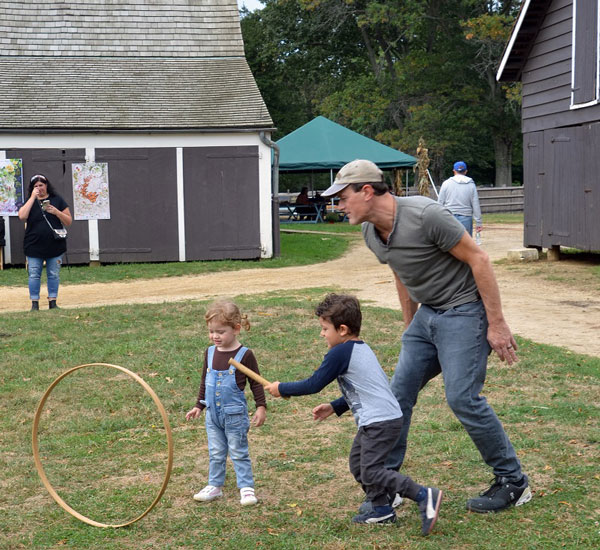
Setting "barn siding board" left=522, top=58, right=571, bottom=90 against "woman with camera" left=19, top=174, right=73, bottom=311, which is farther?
"barn siding board" left=522, top=58, right=571, bottom=90

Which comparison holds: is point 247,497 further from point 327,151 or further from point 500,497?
point 327,151

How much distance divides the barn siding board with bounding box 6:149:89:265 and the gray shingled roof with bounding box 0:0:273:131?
552 mm

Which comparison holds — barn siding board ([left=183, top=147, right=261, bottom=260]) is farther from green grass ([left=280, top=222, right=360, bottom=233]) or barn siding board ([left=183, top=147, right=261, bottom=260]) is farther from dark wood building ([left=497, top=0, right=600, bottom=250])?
green grass ([left=280, top=222, right=360, bottom=233])

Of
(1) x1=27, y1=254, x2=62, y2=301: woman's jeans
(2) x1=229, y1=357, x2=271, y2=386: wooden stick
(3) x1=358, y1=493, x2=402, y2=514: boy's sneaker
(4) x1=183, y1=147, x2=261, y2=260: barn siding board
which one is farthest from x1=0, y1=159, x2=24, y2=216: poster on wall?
(3) x1=358, y1=493, x2=402, y2=514: boy's sneaker

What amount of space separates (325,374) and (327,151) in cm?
2290

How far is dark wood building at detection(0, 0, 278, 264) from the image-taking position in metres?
17.8

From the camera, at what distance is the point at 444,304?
14.3 ft

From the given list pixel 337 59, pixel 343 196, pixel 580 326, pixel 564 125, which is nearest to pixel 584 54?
pixel 564 125

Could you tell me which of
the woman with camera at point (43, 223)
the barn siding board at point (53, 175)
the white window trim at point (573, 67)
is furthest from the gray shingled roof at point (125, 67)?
the woman with camera at point (43, 223)

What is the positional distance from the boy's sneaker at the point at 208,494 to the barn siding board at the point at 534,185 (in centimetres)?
1334

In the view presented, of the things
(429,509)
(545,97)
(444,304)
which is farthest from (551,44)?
(429,509)

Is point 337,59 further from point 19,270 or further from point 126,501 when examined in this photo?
point 126,501

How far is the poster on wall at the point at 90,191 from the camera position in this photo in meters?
17.9

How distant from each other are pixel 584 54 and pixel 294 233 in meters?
11.7
